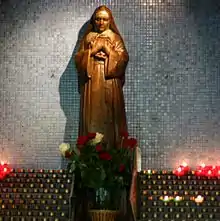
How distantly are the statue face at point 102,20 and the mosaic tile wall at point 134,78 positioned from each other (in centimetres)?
120

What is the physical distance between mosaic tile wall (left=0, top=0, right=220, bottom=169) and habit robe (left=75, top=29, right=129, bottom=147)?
122 centimetres

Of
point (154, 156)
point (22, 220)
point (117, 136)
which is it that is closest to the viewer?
point (22, 220)

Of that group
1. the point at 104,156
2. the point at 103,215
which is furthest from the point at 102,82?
the point at 103,215

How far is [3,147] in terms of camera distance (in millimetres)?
12102

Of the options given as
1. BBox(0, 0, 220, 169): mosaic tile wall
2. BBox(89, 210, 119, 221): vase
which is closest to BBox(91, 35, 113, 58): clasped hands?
BBox(0, 0, 220, 169): mosaic tile wall

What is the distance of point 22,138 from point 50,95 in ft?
3.43

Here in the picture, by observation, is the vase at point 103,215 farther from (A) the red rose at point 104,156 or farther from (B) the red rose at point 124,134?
(B) the red rose at point 124,134

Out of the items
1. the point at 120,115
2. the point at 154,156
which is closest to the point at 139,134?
the point at 154,156

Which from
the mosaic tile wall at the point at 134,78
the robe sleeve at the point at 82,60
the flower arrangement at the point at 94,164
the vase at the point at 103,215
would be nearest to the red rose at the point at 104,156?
the flower arrangement at the point at 94,164

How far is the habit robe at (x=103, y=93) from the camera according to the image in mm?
10656

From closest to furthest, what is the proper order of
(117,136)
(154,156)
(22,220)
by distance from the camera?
(22,220) < (117,136) < (154,156)

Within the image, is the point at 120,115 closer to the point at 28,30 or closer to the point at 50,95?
the point at 50,95

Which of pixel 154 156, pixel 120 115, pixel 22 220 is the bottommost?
pixel 22 220

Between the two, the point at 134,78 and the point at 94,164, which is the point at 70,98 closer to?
the point at 134,78
